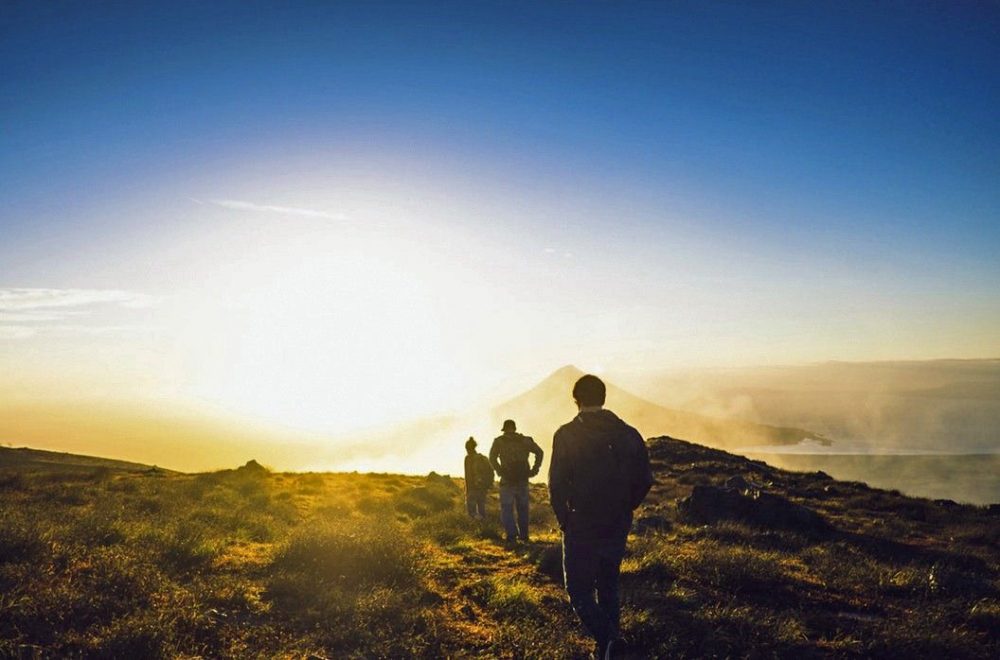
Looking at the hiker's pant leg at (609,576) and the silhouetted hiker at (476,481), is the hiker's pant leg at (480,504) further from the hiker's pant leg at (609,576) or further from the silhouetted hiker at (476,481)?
the hiker's pant leg at (609,576)

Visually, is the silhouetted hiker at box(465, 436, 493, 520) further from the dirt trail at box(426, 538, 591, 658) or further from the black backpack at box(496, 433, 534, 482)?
the dirt trail at box(426, 538, 591, 658)

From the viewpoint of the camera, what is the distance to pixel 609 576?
529 cm

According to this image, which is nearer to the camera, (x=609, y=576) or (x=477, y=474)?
(x=609, y=576)

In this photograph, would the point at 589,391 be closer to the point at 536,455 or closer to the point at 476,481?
the point at 536,455

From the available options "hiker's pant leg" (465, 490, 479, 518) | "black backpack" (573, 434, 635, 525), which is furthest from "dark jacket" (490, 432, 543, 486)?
"black backpack" (573, 434, 635, 525)

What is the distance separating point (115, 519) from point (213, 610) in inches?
Result: 248

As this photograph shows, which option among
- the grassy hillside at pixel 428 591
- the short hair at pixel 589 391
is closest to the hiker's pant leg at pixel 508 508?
the grassy hillside at pixel 428 591

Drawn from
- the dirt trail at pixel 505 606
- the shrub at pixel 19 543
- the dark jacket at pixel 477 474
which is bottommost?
the dirt trail at pixel 505 606

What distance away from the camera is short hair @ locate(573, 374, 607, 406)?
541cm

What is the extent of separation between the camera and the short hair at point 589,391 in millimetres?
5410

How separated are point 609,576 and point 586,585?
0.25 metres

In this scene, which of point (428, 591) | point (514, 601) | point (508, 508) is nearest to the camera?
point (514, 601)

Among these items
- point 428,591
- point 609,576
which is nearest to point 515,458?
point 428,591

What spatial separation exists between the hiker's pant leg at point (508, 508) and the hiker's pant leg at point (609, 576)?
6.93 metres
